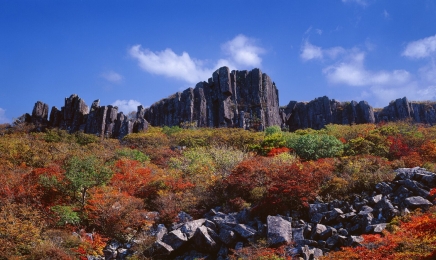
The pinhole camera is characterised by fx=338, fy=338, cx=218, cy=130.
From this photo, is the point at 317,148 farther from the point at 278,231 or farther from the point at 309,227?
the point at 278,231

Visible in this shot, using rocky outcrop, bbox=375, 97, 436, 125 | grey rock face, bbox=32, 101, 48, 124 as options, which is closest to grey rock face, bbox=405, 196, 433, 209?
rocky outcrop, bbox=375, 97, 436, 125

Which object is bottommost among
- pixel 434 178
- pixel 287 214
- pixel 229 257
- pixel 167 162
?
pixel 229 257

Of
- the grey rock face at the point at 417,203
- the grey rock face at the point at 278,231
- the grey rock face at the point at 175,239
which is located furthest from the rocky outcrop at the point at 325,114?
the grey rock face at the point at 175,239

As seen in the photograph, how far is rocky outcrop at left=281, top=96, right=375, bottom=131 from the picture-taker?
202ft

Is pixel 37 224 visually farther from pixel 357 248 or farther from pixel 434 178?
pixel 434 178

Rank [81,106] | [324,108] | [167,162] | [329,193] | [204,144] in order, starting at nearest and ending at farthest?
[329,193] → [167,162] → [204,144] → [81,106] → [324,108]

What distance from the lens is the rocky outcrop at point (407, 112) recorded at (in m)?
60.7

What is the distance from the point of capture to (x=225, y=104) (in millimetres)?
55625

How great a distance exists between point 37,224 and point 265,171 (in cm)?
1152

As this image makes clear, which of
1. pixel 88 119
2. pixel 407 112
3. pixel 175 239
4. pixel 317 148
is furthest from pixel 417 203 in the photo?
pixel 407 112

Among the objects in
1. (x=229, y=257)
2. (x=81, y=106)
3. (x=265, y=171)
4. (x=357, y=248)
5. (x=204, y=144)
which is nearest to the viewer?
(x=357, y=248)

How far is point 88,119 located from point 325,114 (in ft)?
136

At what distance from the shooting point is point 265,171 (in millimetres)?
18875

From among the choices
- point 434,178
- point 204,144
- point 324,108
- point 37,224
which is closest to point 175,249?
point 37,224
